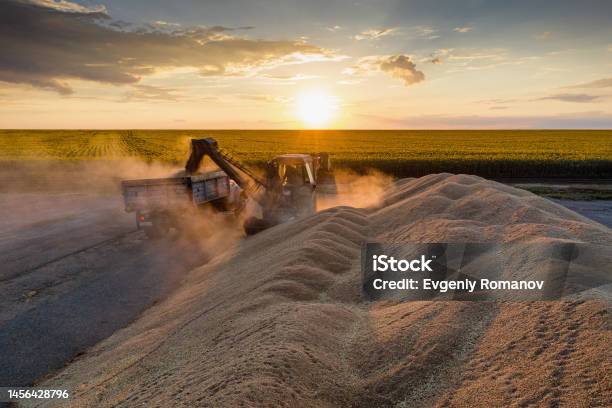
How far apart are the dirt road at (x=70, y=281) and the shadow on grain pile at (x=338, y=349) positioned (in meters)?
0.72

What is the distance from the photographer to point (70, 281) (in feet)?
35.6

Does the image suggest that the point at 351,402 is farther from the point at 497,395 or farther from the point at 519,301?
the point at 519,301

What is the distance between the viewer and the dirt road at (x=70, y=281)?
7.71 meters

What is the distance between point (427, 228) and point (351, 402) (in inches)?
273

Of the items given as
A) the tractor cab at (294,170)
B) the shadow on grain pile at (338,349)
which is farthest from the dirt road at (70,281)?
the tractor cab at (294,170)

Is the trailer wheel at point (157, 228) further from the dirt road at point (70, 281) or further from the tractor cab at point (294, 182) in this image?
the tractor cab at point (294, 182)

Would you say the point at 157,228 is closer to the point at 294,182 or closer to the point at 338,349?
the point at 294,182

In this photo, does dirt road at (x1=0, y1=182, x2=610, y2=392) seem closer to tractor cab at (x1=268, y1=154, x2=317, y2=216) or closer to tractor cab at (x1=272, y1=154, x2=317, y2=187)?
tractor cab at (x1=268, y1=154, x2=317, y2=216)

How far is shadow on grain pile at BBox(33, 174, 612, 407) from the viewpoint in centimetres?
453

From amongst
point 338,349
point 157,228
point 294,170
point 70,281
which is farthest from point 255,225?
point 338,349

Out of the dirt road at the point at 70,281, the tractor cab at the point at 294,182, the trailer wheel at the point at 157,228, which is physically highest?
the tractor cab at the point at 294,182

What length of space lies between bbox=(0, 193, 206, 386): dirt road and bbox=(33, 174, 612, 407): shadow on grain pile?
0.72 m

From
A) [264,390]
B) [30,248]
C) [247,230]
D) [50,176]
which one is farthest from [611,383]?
[50,176]

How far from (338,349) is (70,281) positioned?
7876mm
